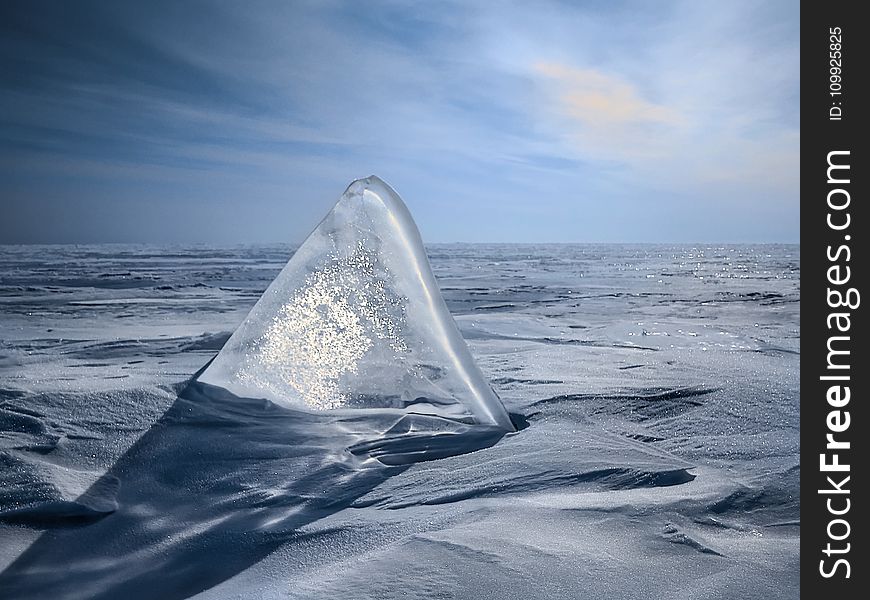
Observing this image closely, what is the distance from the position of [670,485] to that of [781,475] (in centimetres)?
34

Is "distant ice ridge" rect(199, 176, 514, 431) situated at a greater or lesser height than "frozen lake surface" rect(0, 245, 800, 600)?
greater

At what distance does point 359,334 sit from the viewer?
2086 mm

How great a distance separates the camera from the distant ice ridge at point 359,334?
206cm

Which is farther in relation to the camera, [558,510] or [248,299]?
[248,299]

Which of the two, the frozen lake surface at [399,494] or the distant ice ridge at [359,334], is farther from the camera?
the distant ice ridge at [359,334]

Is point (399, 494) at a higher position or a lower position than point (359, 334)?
lower

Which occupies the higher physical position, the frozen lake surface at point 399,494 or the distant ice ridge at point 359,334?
the distant ice ridge at point 359,334

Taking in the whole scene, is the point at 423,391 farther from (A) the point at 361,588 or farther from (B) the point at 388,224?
(A) the point at 361,588

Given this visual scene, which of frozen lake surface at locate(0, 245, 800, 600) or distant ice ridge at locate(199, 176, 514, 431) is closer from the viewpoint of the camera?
frozen lake surface at locate(0, 245, 800, 600)

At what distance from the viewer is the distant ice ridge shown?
206 cm

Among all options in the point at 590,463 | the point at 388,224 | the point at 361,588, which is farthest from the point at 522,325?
the point at 361,588

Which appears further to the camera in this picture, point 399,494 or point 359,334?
point 359,334
